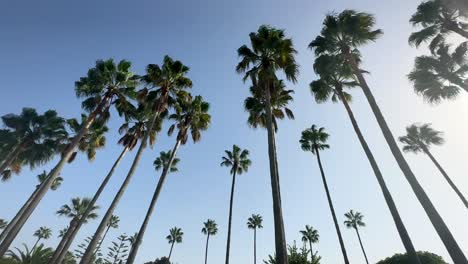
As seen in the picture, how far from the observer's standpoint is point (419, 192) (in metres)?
10.2

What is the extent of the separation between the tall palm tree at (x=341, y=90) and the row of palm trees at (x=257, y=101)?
51mm

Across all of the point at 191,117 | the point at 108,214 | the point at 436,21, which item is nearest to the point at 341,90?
the point at 436,21

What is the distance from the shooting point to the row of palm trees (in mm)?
12992

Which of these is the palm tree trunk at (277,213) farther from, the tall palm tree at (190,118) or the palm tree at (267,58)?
the tall palm tree at (190,118)

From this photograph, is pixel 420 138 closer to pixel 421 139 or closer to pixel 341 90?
pixel 421 139

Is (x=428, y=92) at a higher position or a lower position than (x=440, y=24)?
lower

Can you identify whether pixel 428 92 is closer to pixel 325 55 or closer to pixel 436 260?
pixel 325 55

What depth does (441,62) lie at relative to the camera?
728 inches

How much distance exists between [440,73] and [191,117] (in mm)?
20553

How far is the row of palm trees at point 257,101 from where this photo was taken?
1299 centimetres

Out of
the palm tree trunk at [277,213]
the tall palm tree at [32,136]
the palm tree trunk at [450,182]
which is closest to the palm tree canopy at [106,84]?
the tall palm tree at [32,136]

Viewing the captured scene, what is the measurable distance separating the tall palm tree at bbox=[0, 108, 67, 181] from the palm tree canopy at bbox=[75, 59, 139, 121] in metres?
7.08

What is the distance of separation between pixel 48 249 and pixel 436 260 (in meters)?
47.4

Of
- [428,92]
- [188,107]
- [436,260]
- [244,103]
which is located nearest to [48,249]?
[188,107]
